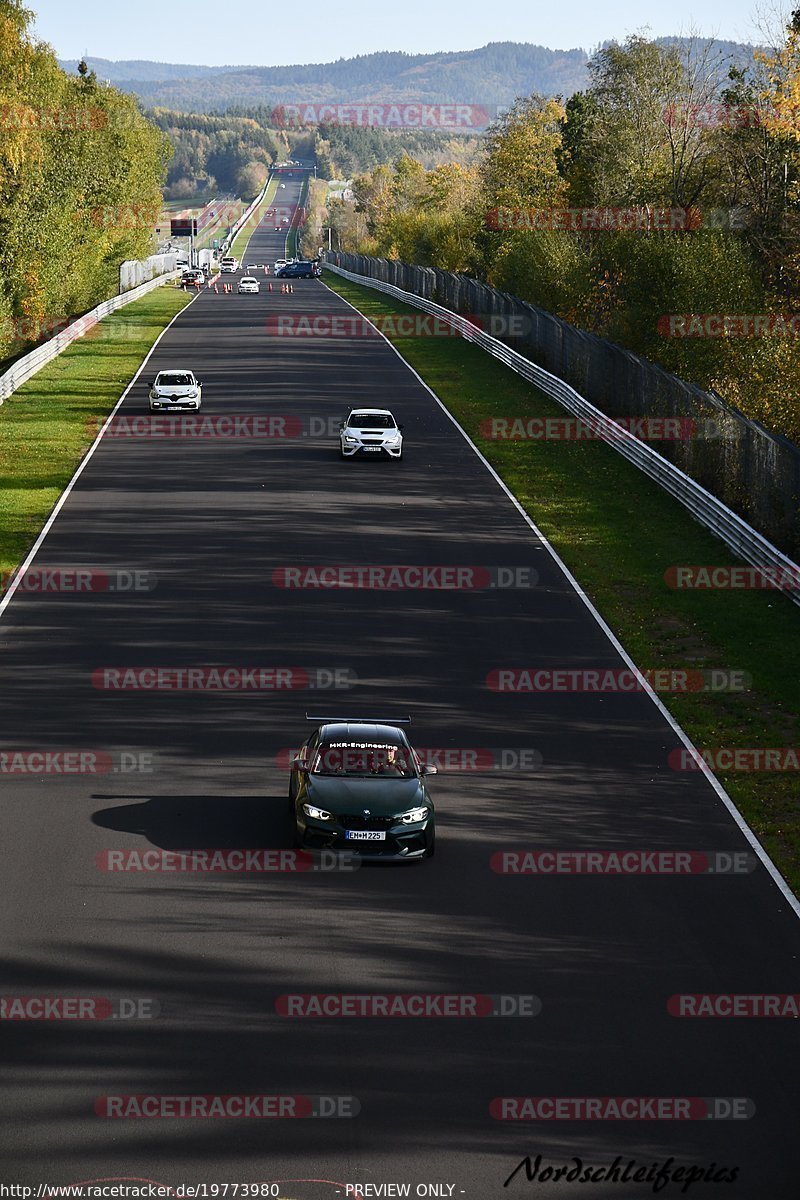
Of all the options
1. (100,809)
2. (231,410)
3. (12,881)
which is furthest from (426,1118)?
(231,410)

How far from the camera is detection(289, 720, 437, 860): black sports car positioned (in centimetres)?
1769

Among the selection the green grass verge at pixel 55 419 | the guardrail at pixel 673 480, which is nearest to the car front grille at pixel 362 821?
the guardrail at pixel 673 480

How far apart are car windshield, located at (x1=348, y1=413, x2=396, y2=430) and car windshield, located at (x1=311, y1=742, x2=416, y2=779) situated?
2659 centimetres

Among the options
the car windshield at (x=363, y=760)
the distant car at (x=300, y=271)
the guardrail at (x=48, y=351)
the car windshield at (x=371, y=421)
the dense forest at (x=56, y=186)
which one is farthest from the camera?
the distant car at (x=300, y=271)

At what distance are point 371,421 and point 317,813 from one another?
92.5 ft

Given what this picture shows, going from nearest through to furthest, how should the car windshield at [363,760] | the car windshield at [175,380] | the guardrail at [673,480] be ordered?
1. the car windshield at [363,760]
2. the guardrail at [673,480]
3. the car windshield at [175,380]

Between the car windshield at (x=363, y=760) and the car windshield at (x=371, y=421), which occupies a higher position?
the car windshield at (x=371, y=421)

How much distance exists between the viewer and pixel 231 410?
52812 millimetres

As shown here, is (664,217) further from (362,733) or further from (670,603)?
(362,733)

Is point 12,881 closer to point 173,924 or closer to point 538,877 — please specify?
point 173,924

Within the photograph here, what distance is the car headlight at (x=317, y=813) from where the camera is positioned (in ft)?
58.3

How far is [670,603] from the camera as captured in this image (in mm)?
30469

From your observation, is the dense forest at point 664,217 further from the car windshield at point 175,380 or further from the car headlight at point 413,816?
the car headlight at point 413,816

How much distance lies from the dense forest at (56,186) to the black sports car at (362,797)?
4368 centimetres
